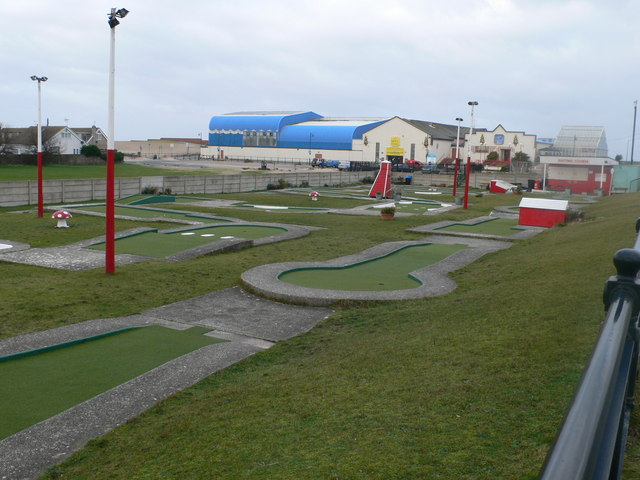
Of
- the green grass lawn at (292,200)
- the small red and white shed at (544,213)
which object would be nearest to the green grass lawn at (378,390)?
the small red and white shed at (544,213)

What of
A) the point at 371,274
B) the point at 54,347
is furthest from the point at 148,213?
the point at 54,347

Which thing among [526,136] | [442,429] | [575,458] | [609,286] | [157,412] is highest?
[526,136]

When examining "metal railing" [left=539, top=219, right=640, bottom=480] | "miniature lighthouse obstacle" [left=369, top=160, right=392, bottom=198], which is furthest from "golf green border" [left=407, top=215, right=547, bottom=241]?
"metal railing" [left=539, top=219, right=640, bottom=480]

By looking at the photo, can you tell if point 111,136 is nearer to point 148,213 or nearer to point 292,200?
point 148,213

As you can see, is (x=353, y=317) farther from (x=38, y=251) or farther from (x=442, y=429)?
(x=38, y=251)

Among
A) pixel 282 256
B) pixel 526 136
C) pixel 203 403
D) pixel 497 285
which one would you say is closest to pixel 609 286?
pixel 203 403

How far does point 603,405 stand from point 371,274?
12.1 metres

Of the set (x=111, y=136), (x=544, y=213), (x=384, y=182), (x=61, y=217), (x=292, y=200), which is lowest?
(x=61, y=217)

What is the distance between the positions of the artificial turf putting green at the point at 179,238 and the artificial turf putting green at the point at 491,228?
6.28 metres

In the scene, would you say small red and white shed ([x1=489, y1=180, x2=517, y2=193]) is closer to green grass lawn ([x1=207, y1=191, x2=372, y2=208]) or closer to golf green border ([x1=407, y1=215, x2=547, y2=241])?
green grass lawn ([x1=207, y1=191, x2=372, y2=208])

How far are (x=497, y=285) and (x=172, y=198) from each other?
22.6m

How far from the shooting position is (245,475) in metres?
4.38

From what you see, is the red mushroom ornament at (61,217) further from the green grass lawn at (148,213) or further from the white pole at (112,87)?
the white pole at (112,87)

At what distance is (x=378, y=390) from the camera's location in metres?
5.77
